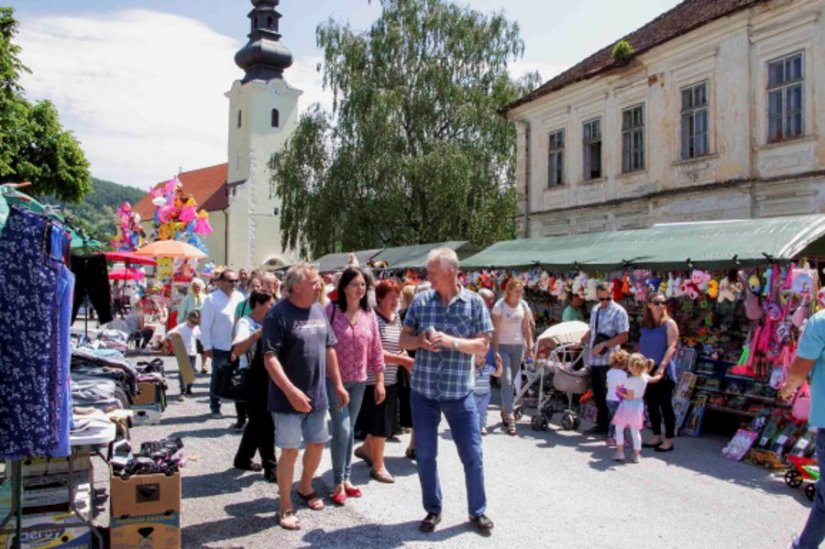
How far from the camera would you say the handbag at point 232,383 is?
6.45m

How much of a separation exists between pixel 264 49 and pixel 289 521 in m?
56.5

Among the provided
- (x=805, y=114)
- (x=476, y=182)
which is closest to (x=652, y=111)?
(x=805, y=114)

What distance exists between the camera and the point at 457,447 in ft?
16.3

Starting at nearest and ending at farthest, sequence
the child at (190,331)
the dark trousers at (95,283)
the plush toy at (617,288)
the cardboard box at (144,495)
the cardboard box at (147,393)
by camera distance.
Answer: the cardboard box at (144,495)
the cardboard box at (147,393)
the dark trousers at (95,283)
the plush toy at (617,288)
the child at (190,331)

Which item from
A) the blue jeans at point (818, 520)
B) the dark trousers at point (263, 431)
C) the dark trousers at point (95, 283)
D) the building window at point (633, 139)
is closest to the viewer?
the blue jeans at point (818, 520)

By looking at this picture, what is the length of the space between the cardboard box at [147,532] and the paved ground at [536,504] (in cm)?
33

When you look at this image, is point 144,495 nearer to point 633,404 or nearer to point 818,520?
point 818,520

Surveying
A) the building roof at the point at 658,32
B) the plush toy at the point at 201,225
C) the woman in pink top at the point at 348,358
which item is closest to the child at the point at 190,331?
the woman in pink top at the point at 348,358

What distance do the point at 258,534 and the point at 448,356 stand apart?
179 centimetres

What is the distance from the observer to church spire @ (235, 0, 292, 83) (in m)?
54.9

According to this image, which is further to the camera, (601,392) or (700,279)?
(700,279)

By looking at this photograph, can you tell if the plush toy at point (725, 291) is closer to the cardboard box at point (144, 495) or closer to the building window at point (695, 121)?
the cardboard box at point (144, 495)

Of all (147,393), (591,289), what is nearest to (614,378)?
(591,289)

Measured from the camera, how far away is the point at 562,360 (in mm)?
9555
